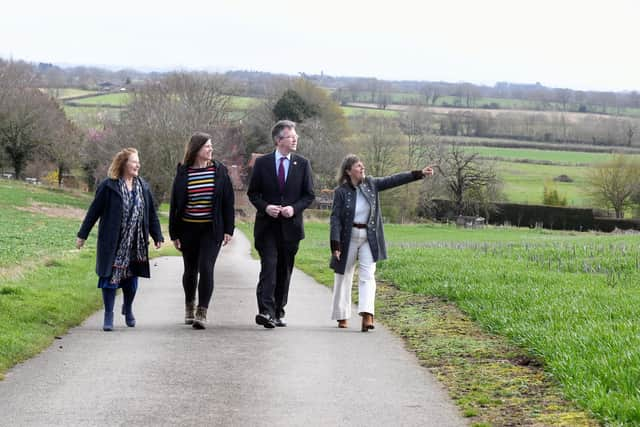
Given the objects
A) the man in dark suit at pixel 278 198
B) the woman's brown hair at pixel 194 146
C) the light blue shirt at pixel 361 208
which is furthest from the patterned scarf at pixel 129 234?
the light blue shirt at pixel 361 208

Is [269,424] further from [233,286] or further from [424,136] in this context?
[424,136]

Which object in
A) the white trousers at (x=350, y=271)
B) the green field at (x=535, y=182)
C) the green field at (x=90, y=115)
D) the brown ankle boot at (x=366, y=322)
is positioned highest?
the white trousers at (x=350, y=271)

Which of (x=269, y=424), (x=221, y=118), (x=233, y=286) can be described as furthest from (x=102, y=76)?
(x=269, y=424)

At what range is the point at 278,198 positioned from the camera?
38.1 ft

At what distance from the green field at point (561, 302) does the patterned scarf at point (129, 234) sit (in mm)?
3995

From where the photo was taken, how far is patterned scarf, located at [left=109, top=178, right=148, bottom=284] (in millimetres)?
11141

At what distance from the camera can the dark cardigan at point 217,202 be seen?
1129 centimetres

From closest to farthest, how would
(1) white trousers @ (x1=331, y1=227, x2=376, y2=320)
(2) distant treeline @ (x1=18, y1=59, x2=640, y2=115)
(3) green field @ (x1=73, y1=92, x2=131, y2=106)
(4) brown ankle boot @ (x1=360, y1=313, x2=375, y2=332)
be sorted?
(4) brown ankle boot @ (x1=360, y1=313, x2=375, y2=332) < (1) white trousers @ (x1=331, y1=227, x2=376, y2=320) < (3) green field @ (x1=73, y1=92, x2=131, y2=106) < (2) distant treeline @ (x1=18, y1=59, x2=640, y2=115)

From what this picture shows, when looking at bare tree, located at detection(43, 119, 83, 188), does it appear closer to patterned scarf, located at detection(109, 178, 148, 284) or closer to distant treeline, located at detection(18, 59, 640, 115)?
distant treeline, located at detection(18, 59, 640, 115)

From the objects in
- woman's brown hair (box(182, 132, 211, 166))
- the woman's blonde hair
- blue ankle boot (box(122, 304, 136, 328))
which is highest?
woman's brown hair (box(182, 132, 211, 166))

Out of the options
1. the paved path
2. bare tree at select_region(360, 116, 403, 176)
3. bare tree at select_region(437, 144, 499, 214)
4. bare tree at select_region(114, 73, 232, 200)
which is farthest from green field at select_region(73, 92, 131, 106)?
the paved path

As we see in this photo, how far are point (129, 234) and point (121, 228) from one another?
4.9 inches

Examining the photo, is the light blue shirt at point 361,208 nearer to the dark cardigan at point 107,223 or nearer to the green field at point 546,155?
the dark cardigan at point 107,223

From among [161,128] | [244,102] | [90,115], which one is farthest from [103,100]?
[161,128]
